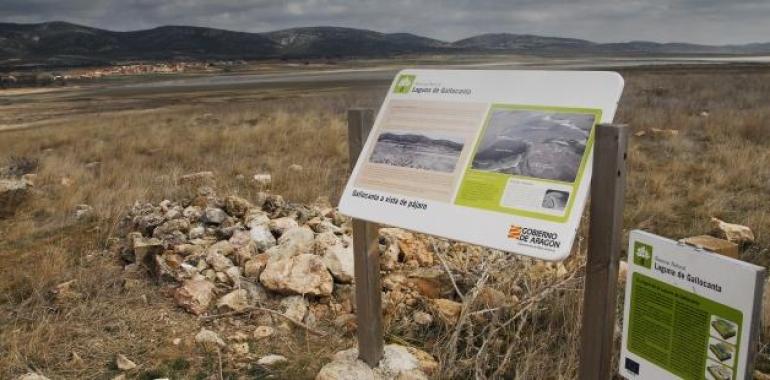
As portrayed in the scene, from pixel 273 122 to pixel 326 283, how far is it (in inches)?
466

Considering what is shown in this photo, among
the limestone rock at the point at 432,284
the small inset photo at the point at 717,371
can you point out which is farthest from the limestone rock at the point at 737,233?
the small inset photo at the point at 717,371

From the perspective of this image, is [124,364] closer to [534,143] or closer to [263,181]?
[534,143]

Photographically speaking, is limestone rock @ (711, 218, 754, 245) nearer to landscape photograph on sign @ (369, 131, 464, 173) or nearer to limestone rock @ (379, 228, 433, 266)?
limestone rock @ (379, 228, 433, 266)

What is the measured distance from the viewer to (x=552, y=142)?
243 cm

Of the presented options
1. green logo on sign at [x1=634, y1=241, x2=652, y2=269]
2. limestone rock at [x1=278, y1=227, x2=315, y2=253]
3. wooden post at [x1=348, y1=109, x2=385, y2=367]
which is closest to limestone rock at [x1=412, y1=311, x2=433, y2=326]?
wooden post at [x1=348, y1=109, x2=385, y2=367]

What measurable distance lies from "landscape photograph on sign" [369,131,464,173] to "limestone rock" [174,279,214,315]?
6.48 ft

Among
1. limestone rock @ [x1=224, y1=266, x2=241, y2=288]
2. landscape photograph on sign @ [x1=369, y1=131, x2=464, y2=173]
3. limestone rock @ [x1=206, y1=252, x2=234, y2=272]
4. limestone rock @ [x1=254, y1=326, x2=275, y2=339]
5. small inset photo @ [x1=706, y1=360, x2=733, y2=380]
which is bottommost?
limestone rock @ [x1=254, y1=326, x2=275, y2=339]

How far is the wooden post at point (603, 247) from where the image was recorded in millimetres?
2158

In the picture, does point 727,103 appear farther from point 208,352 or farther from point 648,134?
point 208,352

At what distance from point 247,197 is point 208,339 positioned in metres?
3.60

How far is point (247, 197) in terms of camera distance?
7312mm

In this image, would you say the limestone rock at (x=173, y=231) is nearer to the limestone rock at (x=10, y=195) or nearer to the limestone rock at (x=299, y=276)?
the limestone rock at (x=299, y=276)

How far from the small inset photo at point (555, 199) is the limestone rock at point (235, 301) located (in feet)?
8.57

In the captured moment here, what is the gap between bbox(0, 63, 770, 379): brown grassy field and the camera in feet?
12.0
